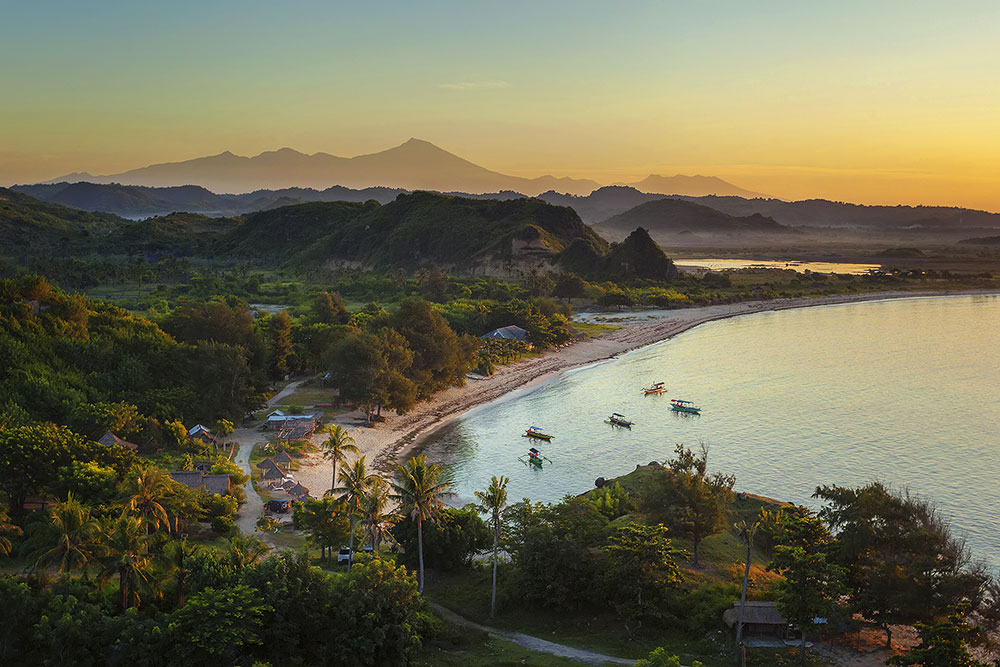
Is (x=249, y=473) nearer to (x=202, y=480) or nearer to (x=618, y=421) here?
(x=202, y=480)

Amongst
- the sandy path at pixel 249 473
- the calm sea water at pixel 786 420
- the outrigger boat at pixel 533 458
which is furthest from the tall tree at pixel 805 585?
the outrigger boat at pixel 533 458

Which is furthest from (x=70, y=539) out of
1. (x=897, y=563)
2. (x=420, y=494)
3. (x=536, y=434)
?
(x=536, y=434)

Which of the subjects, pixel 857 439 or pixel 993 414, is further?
pixel 993 414

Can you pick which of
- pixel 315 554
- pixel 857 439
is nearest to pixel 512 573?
pixel 315 554

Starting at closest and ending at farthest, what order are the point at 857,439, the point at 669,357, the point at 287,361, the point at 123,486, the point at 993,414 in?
the point at 123,486, the point at 857,439, the point at 993,414, the point at 287,361, the point at 669,357

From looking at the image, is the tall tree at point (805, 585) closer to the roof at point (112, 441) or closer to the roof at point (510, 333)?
the roof at point (112, 441)

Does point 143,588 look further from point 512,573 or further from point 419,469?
point 512,573

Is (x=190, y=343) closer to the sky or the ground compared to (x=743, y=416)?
closer to the sky

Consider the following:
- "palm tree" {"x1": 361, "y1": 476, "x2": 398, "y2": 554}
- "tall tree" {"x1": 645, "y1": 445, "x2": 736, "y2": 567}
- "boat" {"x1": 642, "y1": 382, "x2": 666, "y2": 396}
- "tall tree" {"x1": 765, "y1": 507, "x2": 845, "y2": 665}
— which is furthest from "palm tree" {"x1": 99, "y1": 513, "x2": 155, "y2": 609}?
"boat" {"x1": 642, "y1": 382, "x2": 666, "y2": 396}
